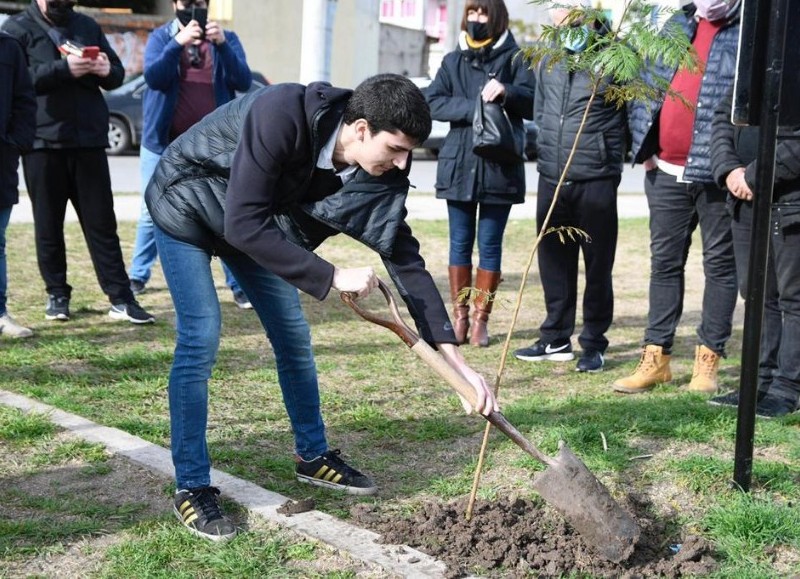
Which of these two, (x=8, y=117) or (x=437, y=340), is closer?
(x=437, y=340)

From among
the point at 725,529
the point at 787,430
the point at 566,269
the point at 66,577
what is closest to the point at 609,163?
the point at 566,269

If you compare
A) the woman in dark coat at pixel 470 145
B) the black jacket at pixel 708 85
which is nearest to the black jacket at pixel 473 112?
the woman in dark coat at pixel 470 145

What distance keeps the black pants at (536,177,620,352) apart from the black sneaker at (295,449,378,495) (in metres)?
2.27

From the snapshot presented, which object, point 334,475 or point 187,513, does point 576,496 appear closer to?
point 334,475

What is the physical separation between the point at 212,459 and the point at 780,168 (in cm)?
289

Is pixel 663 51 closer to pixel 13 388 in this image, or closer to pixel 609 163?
pixel 609 163

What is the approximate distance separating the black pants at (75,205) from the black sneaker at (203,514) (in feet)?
11.2

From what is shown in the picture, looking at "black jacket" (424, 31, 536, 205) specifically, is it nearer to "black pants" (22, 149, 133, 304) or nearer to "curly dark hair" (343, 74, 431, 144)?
"black pants" (22, 149, 133, 304)

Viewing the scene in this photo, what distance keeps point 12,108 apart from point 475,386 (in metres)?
3.96

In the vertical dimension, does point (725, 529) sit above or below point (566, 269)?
below

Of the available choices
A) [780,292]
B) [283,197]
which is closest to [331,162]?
[283,197]

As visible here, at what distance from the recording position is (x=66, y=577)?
137 inches

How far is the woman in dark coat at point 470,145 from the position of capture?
659 cm

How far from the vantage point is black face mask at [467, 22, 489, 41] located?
660cm
